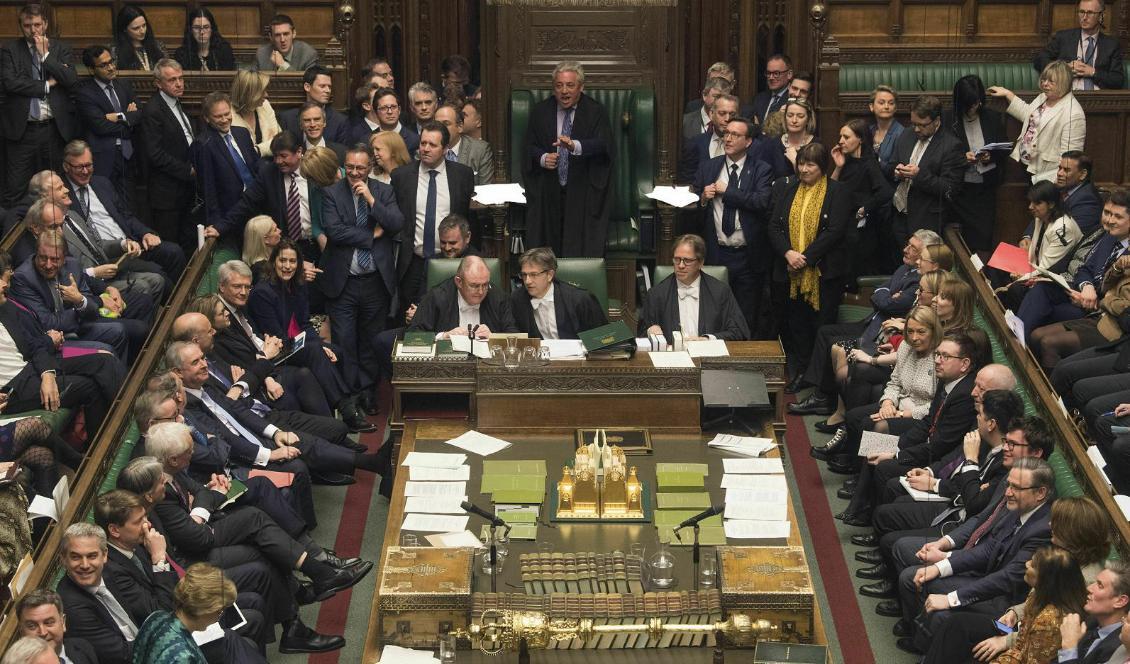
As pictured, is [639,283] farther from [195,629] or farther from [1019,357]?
[195,629]

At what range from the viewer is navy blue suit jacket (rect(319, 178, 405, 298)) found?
31.6 feet

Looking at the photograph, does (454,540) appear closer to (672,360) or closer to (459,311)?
(672,360)

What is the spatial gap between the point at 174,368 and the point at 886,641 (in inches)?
136

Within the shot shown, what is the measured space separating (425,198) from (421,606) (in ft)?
12.9

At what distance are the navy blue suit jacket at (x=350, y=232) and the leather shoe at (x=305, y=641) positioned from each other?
9.10 feet

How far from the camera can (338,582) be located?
760cm

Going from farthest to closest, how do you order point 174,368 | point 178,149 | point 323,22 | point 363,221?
1. point 323,22
2. point 178,149
3. point 363,221
4. point 174,368

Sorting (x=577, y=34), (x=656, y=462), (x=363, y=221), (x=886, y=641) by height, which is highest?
(x=577, y=34)

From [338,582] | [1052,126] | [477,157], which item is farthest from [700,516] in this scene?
[1052,126]

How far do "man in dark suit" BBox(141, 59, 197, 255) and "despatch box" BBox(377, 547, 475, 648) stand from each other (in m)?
4.53

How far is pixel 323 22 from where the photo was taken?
1333cm

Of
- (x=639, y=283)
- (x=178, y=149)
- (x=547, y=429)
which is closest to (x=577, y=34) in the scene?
(x=639, y=283)

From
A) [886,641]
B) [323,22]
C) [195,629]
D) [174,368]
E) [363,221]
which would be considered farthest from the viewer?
[323,22]

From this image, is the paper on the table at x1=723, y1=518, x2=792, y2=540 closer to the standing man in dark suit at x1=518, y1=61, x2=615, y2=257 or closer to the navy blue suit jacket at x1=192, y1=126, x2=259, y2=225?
the standing man in dark suit at x1=518, y1=61, x2=615, y2=257
